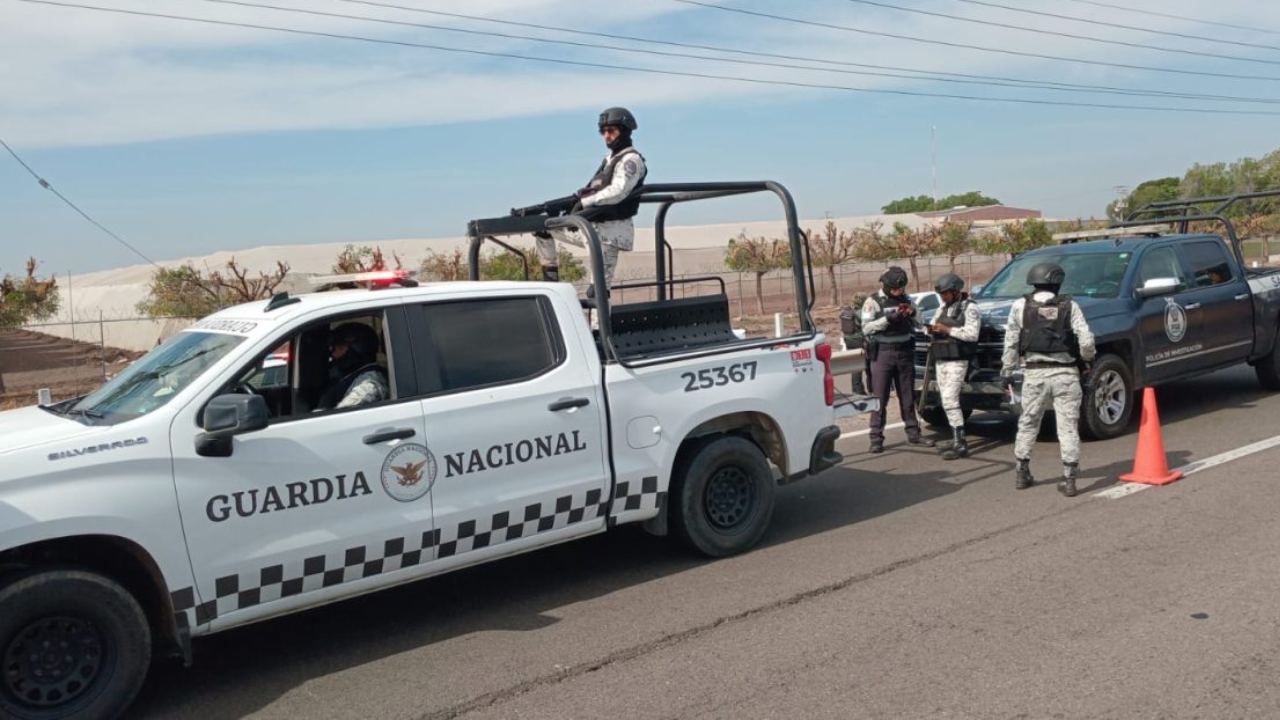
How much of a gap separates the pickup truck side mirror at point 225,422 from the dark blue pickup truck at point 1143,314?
268 inches

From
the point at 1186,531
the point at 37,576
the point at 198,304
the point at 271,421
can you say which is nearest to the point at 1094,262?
the point at 1186,531

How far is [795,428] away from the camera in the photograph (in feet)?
22.5

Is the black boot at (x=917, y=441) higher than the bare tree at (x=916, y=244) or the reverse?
the reverse

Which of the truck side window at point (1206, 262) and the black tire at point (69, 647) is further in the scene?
the truck side window at point (1206, 262)

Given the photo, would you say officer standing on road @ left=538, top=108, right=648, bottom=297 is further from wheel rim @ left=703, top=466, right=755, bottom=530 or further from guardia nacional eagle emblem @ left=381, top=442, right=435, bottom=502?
guardia nacional eagle emblem @ left=381, top=442, right=435, bottom=502

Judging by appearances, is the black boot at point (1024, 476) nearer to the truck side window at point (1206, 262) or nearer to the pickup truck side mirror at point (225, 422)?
the truck side window at point (1206, 262)

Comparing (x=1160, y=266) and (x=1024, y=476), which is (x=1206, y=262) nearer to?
(x=1160, y=266)

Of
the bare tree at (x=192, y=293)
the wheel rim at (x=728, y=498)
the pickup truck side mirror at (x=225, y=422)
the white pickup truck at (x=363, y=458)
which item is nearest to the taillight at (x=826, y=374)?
the white pickup truck at (x=363, y=458)

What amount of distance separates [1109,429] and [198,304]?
21.0 meters

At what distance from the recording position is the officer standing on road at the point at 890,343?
968cm

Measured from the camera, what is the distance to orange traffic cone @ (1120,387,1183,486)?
7.98 meters

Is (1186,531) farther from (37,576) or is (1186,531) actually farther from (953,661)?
(37,576)

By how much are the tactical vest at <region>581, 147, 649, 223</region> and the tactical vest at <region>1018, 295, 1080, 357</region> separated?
3.21m

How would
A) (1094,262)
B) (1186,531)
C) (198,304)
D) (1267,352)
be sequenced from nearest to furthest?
(1186,531), (1094,262), (1267,352), (198,304)
